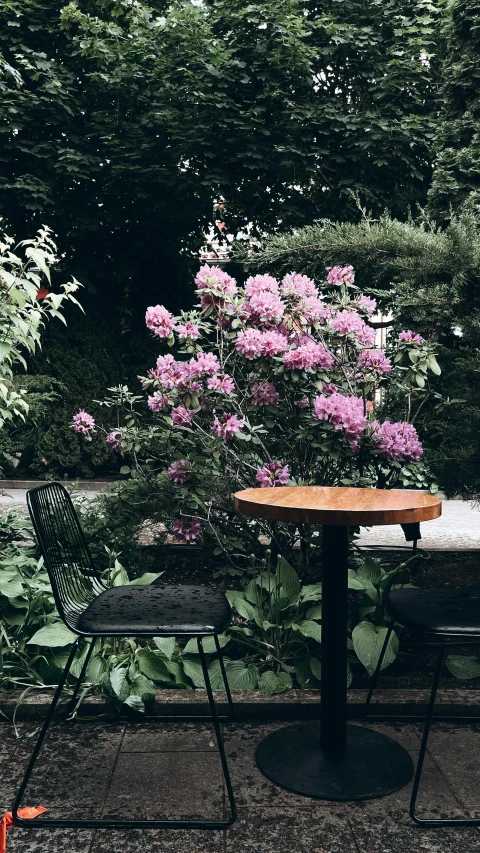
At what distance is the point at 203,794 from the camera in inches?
112

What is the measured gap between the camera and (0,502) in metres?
10.6

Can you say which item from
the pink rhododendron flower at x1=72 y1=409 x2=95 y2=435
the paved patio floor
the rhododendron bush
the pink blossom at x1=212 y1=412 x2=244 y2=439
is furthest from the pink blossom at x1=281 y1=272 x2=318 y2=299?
the paved patio floor

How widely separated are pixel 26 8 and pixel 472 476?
11.6 m

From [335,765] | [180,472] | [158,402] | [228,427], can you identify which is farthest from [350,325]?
[335,765]

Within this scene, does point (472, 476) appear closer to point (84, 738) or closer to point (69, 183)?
point (84, 738)

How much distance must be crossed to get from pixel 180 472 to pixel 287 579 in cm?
108

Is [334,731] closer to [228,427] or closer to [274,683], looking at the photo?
[274,683]

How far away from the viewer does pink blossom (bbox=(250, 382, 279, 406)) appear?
15.0ft

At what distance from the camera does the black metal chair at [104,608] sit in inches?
104

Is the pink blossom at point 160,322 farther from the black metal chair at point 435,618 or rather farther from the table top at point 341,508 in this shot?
the black metal chair at point 435,618

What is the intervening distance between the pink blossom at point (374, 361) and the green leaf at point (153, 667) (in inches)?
81.1

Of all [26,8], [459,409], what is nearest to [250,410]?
[459,409]

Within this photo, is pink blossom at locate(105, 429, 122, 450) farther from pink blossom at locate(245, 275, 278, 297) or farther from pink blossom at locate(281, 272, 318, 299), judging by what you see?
Answer: pink blossom at locate(281, 272, 318, 299)

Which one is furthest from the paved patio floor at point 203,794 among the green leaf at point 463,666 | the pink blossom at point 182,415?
the pink blossom at point 182,415
